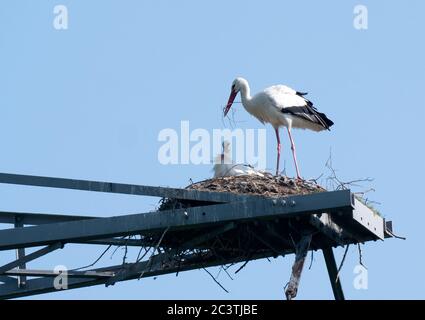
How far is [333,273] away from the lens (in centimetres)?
1834

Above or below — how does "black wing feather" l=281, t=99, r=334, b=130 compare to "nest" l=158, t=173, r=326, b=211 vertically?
above

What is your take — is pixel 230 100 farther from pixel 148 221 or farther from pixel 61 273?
pixel 148 221

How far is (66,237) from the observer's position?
55.6 feet

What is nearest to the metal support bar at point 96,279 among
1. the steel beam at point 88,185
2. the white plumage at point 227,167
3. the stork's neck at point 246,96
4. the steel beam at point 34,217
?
the steel beam at point 34,217

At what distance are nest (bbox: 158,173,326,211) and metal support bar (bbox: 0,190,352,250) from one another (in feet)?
2.81

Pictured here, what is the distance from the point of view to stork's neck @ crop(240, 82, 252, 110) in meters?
22.8

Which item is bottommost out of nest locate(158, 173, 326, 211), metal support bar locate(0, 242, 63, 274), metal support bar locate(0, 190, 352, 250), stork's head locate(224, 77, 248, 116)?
metal support bar locate(0, 242, 63, 274)

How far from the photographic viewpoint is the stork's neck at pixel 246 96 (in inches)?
897

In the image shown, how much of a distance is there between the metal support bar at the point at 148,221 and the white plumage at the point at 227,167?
7.45 ft

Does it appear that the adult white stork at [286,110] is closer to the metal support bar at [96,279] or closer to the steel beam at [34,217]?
the metal support bar at [96,279]

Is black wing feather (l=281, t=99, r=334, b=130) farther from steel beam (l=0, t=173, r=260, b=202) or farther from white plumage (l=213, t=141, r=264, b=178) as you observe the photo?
steel beam (l=0, t=173, r=260, b=202)

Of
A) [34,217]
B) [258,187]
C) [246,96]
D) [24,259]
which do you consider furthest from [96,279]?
[246,96]

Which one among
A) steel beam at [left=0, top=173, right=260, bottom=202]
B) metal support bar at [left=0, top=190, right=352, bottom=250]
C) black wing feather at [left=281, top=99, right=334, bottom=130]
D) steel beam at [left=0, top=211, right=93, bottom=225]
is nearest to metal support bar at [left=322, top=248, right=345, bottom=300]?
metal support bar at [left=0, top=190, right=352, bottom=250]

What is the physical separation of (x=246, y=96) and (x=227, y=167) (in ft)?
7.45
